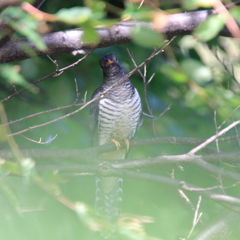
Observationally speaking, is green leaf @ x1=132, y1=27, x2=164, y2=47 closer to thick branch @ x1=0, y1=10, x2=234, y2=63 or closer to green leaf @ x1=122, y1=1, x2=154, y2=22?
green leaf @ x1=122, y1=1, x2=154, y2=22

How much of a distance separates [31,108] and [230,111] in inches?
75.8

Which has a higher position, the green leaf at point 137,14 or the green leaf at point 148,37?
the green leaf at point 137,14

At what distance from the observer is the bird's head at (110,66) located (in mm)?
3111

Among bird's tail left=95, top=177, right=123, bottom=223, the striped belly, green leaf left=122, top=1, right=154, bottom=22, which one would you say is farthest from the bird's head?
green leaf left=122, top=1, right=154, bottom=22

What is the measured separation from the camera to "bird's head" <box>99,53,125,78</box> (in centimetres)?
311

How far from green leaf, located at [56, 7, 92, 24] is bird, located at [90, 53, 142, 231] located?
2553 millimetres

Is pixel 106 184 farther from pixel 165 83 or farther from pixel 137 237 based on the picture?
pixel 137 237

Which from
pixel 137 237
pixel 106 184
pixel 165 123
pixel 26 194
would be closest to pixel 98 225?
pixel 137 237

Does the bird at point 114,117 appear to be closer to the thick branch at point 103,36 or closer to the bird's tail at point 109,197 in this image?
the bird's tail at point 109,197

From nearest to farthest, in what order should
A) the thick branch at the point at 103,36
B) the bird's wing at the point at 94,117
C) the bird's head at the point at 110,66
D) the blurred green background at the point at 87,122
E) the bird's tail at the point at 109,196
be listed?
the thick branch at the point at 103,36
the blurred green background at the point at 87,122
the bird's head at the point at 110,66
the bird's wing at the point at 94,117
the bird's tail at the point at 109,196

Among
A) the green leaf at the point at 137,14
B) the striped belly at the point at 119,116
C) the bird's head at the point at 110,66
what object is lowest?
the striped belly at the point at 119,116

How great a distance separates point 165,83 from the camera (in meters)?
2.78

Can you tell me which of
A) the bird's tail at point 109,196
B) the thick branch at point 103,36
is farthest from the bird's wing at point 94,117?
the thick branch at point 103,36

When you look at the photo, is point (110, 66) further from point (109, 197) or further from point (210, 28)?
point (210, 28)
